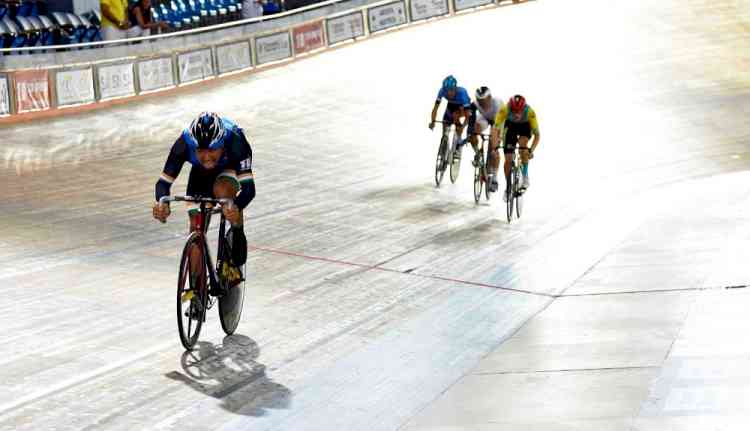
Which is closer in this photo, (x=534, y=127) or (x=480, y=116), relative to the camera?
(x=534, y=127)

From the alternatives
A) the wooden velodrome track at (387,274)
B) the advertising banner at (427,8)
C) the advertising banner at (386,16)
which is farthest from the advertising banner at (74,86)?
the advertising banner at (427,8)

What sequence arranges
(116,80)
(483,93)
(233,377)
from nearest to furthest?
(233,377), (483,93), (116,80)

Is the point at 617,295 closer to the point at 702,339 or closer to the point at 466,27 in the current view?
the point at 702,339

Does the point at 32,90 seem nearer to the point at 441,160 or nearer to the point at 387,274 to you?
the point at 441,160

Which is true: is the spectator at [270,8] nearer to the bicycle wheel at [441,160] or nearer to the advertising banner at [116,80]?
the advertising banner at [116,80]

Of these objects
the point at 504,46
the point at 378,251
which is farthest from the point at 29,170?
the point at 504,46

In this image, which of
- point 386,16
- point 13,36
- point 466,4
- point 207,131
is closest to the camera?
point 207,131

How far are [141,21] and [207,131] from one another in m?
15.5

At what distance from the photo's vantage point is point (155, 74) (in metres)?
21.0

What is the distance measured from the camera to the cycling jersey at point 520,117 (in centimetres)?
1294

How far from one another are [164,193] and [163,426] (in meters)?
1.51

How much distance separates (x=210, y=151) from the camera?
6.88 metres

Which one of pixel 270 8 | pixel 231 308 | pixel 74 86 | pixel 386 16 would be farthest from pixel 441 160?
pixel 386 16

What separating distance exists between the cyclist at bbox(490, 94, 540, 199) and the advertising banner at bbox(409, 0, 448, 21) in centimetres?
1561
